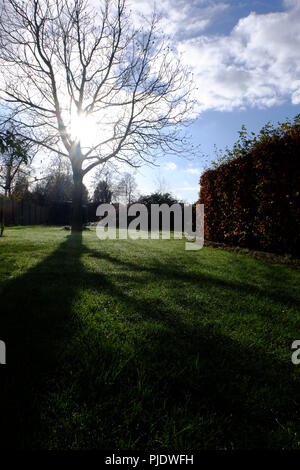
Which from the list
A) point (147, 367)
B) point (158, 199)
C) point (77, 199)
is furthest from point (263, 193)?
point (158, 199)

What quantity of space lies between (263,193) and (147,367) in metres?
5.91

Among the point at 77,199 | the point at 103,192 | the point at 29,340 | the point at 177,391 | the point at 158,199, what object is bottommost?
the point at 177,391

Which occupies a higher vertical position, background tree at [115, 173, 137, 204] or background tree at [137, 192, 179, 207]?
background tree at [115, 173, 137, 204]

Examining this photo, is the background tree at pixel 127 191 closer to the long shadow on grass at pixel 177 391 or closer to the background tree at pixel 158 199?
the background tree at pixel 158 199

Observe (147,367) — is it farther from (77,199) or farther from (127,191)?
(127,191)

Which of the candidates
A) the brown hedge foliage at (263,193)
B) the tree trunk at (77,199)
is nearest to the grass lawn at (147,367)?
the brown hedge foliage at (263,193)

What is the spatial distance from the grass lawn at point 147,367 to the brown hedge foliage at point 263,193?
2917 millimetres

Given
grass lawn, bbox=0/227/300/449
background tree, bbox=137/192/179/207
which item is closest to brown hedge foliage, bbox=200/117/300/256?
grass lawn, bbox=0/227/300/449

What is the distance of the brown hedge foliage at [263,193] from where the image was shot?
5.82m

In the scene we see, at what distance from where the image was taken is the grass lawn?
1231 millimetres

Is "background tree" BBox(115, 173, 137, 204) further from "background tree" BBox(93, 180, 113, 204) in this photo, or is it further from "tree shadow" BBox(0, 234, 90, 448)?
"tree shadow" BBox(0, 234, 90, 448)

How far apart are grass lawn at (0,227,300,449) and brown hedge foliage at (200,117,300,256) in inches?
115

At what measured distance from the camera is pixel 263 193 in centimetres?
651

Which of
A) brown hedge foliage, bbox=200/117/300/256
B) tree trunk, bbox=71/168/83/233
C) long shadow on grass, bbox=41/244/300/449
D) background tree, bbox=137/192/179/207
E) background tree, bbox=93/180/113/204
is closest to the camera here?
long shadow on grass, bbox=41/244/300/449
